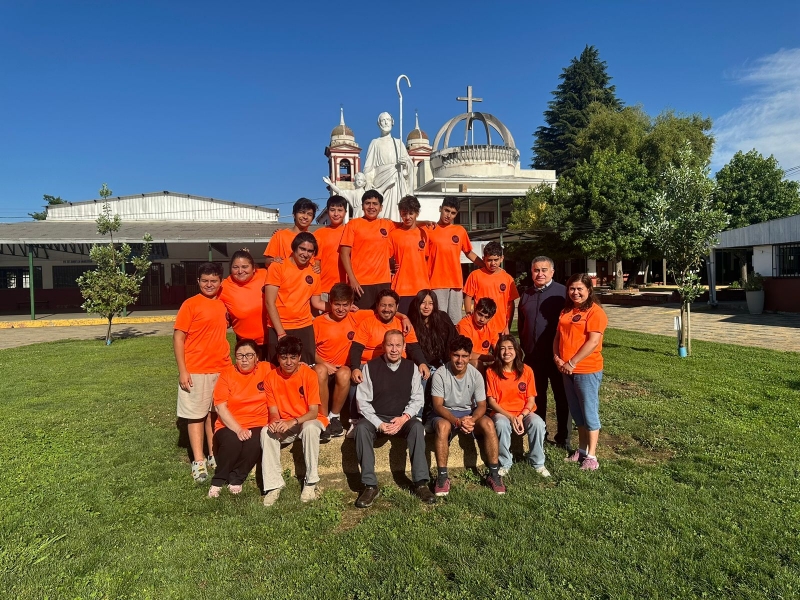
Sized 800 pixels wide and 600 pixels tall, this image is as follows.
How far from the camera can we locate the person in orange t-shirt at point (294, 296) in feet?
13.7

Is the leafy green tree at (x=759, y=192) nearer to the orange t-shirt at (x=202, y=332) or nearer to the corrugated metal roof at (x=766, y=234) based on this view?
the corrugated metal roof at (x=766, y=234)

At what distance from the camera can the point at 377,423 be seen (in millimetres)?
3717

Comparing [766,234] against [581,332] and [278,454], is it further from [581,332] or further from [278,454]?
[278,454]

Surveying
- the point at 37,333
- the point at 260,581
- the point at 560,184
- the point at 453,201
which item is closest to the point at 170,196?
the point at 37,333

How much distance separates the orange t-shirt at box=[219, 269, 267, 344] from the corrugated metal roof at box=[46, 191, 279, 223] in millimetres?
25394

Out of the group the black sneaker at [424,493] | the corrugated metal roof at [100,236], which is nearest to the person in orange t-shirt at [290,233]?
the black sneaker at [424,493]

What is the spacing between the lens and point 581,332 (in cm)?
397

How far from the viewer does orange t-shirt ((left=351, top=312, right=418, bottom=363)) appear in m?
4.26

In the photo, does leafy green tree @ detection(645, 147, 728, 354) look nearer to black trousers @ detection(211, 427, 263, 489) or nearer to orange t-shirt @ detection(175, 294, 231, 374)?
black trousers @ detection(211, 427, 263, 489)

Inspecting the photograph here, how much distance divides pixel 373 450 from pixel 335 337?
1104 mm

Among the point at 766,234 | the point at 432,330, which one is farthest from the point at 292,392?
the point at 766,234

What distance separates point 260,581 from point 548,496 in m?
1.97

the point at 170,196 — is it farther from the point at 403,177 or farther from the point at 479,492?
the point at 479,492

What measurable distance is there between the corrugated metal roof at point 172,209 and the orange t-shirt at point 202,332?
2578 cm
